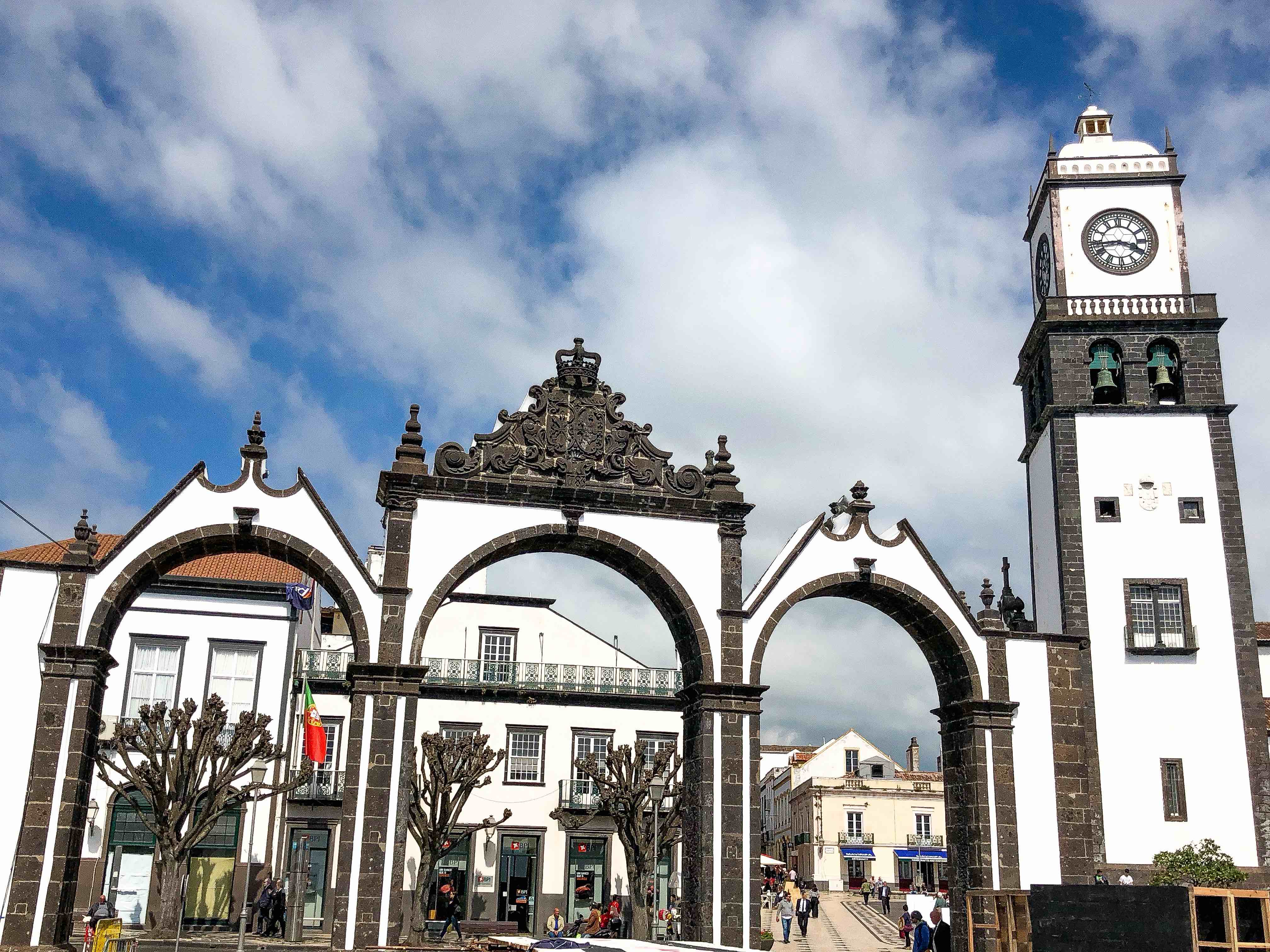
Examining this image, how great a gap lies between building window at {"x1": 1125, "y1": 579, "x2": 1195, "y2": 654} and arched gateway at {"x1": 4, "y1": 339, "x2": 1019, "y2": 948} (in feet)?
12.9

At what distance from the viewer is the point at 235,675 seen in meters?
28.1

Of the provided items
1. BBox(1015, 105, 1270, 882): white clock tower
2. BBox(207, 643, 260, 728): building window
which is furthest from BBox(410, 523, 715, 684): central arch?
BBox(207, 643, 260, 728): building window

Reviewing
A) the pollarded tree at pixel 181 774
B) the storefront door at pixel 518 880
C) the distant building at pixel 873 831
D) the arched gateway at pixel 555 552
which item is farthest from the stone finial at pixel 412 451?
the distant building at pixel 873 831

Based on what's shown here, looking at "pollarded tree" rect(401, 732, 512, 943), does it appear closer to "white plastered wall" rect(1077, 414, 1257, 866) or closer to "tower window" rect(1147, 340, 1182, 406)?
"white plastered wall" rect(1077, 414, 1257, 866)

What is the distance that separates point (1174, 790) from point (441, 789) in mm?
15428

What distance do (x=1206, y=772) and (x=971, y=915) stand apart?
642 cm

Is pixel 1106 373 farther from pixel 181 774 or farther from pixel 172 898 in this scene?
pixel 172 898

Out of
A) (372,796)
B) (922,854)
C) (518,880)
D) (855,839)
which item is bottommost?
(518,880)

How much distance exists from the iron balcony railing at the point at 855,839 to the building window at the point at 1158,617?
38.7m

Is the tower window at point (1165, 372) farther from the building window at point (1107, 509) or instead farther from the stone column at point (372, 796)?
the stone column at point (372, 796)

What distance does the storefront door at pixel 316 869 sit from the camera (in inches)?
1158

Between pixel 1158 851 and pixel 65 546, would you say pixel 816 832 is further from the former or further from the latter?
pixel 65 546

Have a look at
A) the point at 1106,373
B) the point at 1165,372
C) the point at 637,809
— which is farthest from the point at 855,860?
the point at 1165,372

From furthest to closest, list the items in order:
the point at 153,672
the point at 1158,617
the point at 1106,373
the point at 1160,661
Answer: the point at 153,672 < the point at 1106,373 < the point at 1158,617 < the point at 1160,661
